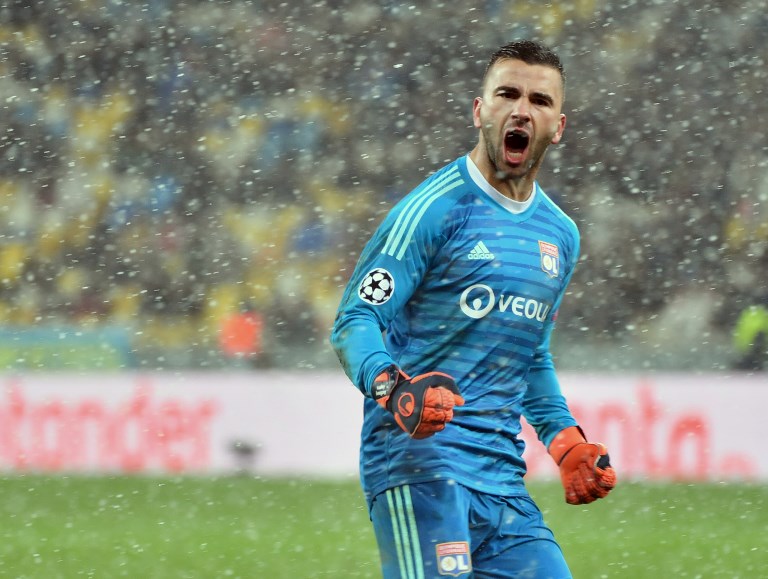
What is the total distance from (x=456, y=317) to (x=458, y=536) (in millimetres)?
446

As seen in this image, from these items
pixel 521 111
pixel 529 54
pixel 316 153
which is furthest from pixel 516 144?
pixel 316 153

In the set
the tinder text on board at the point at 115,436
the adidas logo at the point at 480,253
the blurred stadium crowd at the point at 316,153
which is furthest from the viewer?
the blurred stadium crowd at the point at 316,153

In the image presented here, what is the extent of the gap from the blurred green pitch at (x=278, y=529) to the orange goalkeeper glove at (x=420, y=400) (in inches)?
159

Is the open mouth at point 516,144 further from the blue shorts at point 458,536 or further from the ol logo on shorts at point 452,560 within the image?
the ol logo on shorts at point 452,560

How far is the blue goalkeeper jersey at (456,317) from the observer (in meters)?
2.53

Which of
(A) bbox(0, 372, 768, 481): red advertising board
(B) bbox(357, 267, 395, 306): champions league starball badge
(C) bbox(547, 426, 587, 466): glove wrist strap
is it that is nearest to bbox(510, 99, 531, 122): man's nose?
(B) bbox(357, 267, 395, 306): champions league starball badge

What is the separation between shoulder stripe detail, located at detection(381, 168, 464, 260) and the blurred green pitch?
3922 mm

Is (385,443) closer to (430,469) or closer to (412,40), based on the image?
(430,469)

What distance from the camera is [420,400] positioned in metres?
2.28

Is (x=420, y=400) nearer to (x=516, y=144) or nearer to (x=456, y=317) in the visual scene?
(x=456, y=317)

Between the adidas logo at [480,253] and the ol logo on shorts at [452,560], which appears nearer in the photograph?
the ol logo on shorts at [452,560]

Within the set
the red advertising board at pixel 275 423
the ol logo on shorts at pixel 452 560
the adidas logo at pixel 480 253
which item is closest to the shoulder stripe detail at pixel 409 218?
the adidas logo at pixel 480 253

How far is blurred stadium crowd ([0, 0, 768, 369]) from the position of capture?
424 inches

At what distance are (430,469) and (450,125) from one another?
29.9ft
